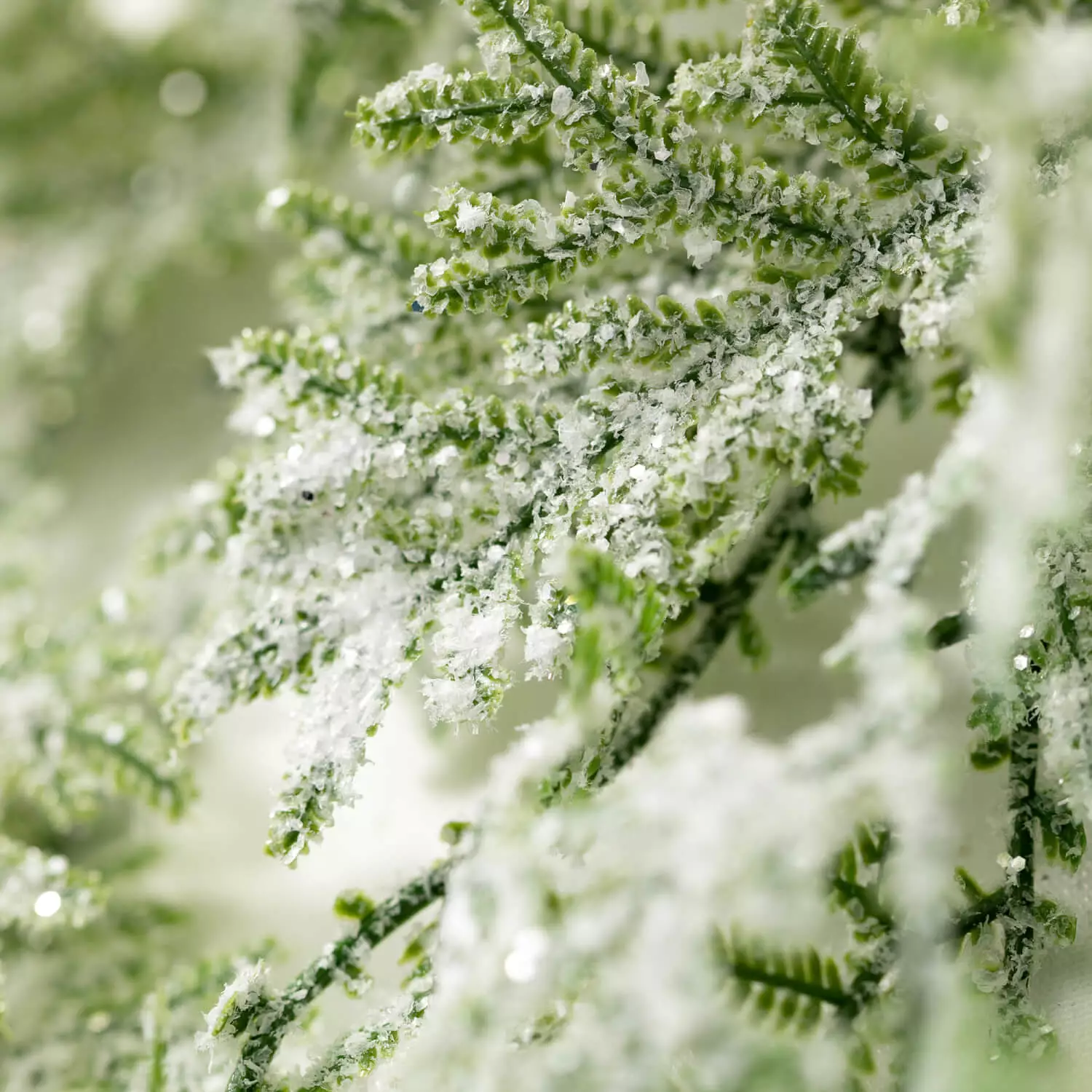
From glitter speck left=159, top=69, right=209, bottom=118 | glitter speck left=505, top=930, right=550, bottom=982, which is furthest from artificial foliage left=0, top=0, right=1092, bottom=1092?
glitter speck left=159, top=69, right=209, bottom=118

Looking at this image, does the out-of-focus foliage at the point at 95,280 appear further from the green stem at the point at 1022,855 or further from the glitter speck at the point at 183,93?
the green stem at the point at 1022,855

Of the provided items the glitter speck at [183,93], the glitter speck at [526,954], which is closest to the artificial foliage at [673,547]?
the glitter speck at [526,954]

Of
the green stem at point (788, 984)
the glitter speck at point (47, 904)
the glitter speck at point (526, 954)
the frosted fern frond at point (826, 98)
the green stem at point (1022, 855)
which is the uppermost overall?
the frosted fern frond at point (826, 98)

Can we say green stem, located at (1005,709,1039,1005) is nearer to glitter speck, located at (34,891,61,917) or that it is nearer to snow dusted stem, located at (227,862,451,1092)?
snow dusted stem, located at (227,862,451,1092)

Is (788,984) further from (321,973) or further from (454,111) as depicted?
(454,111)

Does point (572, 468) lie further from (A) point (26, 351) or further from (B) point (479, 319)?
(A) point (26, 351)

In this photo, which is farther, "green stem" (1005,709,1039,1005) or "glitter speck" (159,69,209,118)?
"glitter speck" (159,69,209,118)

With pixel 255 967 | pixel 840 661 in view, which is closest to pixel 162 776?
pixel 255 967
